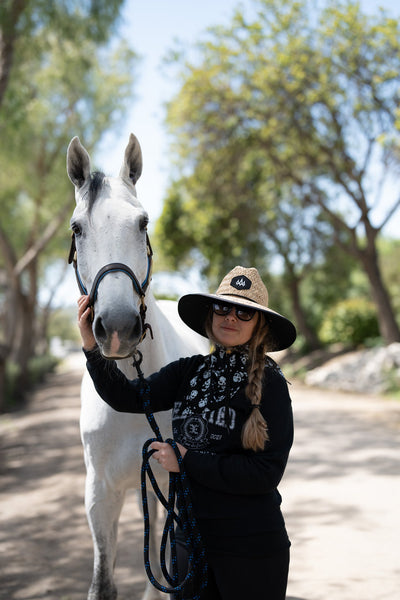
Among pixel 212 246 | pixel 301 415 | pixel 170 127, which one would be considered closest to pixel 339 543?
pixel 301 415

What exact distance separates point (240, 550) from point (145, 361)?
922mm

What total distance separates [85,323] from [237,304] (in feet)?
1.82

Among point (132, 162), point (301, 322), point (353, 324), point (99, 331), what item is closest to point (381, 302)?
point (353, 324)

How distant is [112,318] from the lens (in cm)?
170

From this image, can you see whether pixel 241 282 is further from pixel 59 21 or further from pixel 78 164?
pixel 59 21

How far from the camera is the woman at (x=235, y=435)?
5.72 feet

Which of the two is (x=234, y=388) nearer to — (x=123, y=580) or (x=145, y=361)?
(x=145, y=361)

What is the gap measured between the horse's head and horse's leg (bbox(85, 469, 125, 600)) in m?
0.99

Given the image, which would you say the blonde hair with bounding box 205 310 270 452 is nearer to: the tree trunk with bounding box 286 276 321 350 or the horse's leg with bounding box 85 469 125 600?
the horse's leg with bounding box 85 469 125 600

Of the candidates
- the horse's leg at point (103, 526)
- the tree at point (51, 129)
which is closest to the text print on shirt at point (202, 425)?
the horse's leg at point (103, 526)

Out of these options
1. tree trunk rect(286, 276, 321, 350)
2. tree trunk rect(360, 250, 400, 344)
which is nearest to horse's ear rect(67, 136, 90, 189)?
tree trunk rect(360, 250, 400, 344)

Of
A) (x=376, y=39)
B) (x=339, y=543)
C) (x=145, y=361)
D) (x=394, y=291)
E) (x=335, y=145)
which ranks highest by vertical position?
(x=376, y=39)

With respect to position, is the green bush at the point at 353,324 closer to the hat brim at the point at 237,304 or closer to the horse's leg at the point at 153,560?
the horse's leg at the point at 153,560

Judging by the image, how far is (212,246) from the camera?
21172 millimetres
